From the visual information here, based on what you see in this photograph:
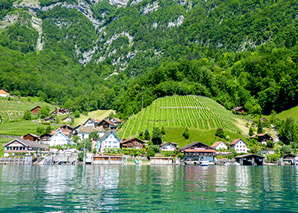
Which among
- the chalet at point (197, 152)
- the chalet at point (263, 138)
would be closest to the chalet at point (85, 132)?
the chalet at point (197, 152)

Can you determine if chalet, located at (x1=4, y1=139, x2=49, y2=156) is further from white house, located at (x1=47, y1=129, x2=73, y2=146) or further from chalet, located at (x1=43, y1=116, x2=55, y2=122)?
chalet, located at (x1=43, y1=116, x2=55, y2=122)

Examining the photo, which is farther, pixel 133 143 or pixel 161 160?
pixel 133 143

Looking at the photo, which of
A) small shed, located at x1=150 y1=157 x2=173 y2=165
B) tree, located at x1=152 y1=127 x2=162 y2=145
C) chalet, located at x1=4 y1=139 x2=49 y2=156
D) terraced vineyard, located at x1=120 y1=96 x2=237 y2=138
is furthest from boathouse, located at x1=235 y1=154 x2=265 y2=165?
chalet, located at x1=4 y1=139 x2=49 y2=156

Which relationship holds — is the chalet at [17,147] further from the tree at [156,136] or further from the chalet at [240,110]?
the chalet at [240,110]

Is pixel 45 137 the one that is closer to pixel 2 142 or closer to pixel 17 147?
pixel 2 142

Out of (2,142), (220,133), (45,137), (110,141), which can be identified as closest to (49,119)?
(45,137)

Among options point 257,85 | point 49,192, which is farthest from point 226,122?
point 49,192

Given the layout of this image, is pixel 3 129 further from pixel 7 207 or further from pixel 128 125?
pixel 7 207
